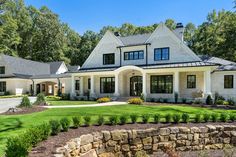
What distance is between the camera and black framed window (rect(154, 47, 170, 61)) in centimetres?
2653

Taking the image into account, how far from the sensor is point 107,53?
1179 inches

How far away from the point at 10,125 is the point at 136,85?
18.7m

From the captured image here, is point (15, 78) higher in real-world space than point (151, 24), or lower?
lower

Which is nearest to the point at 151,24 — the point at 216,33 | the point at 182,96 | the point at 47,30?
the point at 216,33

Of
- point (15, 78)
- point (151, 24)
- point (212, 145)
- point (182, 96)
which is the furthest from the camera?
point (151, 24)

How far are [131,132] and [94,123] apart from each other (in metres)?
1.89

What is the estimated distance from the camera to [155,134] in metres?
9.69

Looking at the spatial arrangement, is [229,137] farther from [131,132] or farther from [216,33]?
[216,33]

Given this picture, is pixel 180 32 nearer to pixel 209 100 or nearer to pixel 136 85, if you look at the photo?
pixel 136 85

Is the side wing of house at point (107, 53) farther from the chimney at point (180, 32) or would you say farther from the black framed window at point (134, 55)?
the chimney at point (180, 32)

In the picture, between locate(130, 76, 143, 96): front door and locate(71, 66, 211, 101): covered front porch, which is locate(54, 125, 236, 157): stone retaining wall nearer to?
locate(71, 66, 211, 101): covered front porch

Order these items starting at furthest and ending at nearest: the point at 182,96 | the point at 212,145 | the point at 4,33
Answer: the point at 4,33 → the point at 182,96 → the point at 212,145

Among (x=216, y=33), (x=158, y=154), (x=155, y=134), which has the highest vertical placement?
(x=216, y=33)

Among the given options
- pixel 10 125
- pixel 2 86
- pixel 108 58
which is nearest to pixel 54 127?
pixel 10 125
